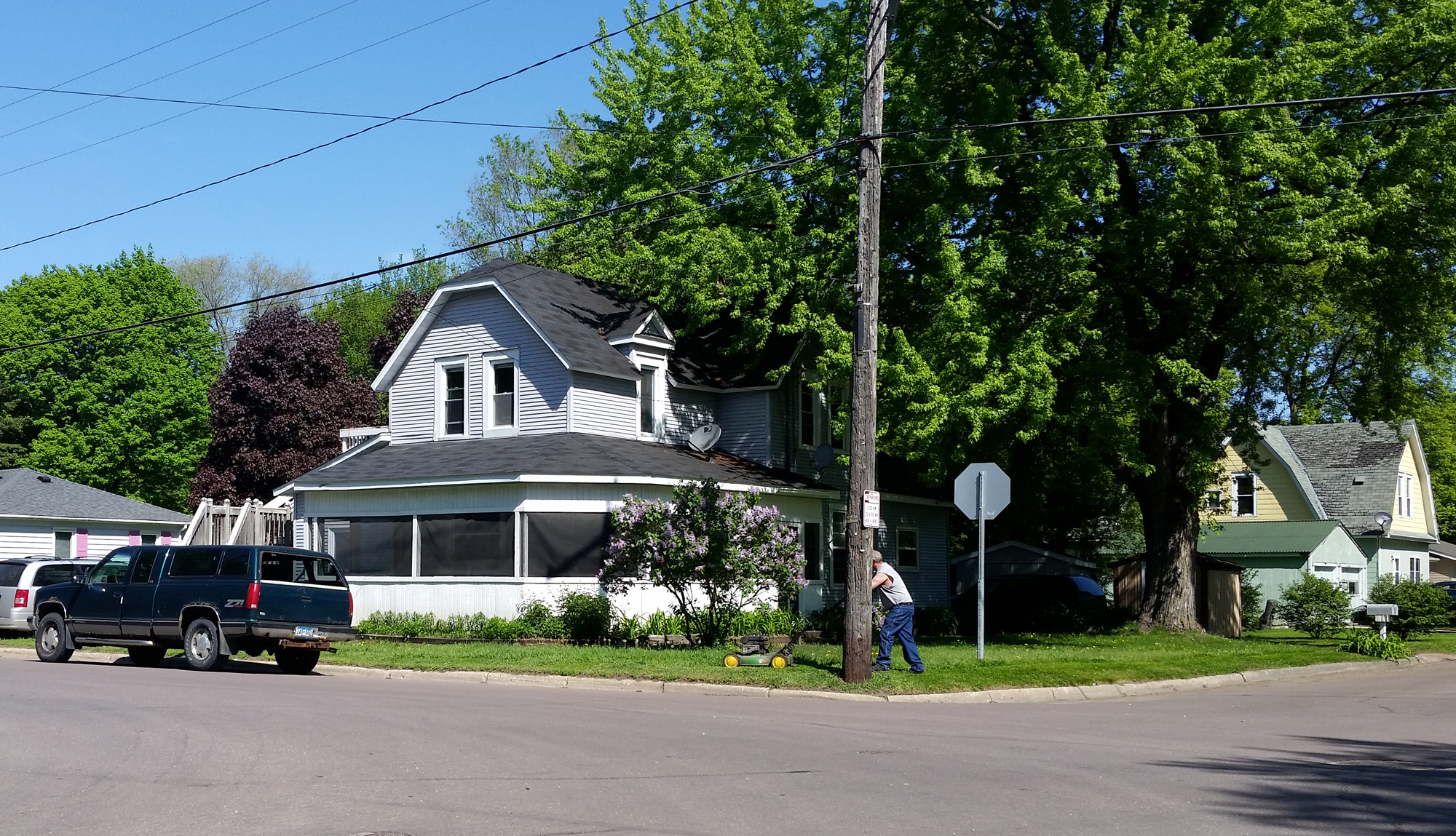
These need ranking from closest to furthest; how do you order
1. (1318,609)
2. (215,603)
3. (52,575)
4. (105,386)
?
(215,603) < (52,575) < (1318,609) < (105,386)

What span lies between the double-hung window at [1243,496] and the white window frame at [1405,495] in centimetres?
551

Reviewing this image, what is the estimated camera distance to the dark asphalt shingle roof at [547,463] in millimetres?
27250

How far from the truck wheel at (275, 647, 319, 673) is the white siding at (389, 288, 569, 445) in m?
9.77

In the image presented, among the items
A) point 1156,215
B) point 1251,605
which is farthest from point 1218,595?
point 1156,215

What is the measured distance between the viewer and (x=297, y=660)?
21.4m

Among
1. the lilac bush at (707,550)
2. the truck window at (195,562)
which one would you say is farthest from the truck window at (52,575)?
the lilac bush at (707,550)

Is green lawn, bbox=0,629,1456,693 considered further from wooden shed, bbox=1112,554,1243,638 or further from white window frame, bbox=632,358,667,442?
wooden shed, bbox=1112,554,1243,638

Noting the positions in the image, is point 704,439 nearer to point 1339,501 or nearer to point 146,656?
point 146,656

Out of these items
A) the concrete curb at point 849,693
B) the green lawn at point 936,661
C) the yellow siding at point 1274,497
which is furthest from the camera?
the yellow siding at point 1274,497

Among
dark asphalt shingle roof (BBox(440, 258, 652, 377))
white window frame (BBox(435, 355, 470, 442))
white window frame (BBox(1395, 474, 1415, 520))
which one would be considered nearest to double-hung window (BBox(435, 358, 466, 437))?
white window frame (BBox(435, 355, 470, 442))

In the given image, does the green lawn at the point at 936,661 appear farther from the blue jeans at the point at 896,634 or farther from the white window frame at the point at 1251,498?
the white window frame at the point at 1251,498

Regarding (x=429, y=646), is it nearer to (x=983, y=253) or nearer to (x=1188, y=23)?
(x=983, y=253)

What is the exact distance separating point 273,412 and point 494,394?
22193mm

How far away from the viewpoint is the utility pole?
1792 centimetres
